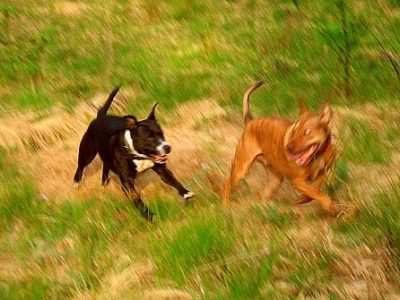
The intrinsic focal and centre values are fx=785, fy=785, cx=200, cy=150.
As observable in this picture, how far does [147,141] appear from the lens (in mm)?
5773

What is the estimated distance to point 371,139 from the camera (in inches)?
262

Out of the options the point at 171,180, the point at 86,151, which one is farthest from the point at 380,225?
the point at 86,151

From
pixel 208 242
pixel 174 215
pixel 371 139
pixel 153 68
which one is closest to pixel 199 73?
pixel 153 68

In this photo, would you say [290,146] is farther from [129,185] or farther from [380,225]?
[129,185]

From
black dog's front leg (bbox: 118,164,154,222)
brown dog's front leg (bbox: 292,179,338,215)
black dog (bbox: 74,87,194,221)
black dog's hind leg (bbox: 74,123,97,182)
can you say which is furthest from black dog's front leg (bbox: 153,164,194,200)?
brown dog's front leg (bbox: 292,179,338,215)

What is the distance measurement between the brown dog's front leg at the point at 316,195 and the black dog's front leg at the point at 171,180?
0.84 meters

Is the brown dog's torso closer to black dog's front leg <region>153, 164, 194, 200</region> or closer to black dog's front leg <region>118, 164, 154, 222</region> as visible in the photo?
black dog's front leg <region>153, 164, 194, 200</region>

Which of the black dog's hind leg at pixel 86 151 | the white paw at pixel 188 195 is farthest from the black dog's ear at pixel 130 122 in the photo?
the white paw at pixel 188 195

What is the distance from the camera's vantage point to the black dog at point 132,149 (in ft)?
18.9

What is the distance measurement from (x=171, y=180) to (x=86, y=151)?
2.97 ft

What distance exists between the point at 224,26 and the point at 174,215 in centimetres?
436

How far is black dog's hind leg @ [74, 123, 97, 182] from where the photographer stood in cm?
635

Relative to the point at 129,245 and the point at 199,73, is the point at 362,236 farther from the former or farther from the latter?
the point at 199,73

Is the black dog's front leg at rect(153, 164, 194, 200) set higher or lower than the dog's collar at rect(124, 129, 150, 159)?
lower
